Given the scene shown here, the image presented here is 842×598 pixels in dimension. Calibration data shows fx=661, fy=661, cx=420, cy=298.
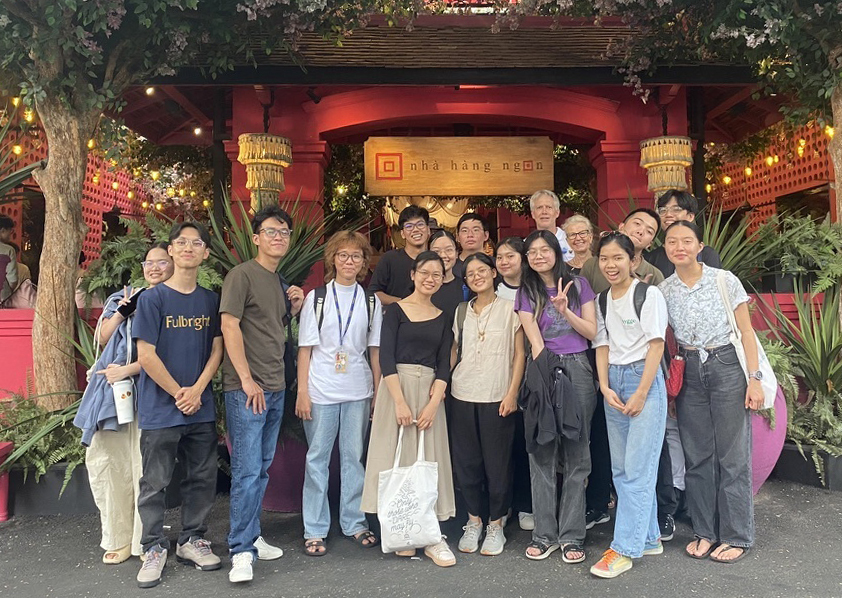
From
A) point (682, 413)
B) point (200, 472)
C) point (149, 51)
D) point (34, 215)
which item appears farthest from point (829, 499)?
point (34, 215)

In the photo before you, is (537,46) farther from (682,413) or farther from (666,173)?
(682,413)

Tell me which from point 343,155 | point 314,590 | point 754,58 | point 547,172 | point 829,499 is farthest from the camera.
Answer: point 343,155

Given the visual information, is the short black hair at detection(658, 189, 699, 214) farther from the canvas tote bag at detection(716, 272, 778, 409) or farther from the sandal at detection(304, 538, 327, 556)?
the sandal at detection(304, 538, 327, 556)

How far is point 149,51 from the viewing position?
4.62 m

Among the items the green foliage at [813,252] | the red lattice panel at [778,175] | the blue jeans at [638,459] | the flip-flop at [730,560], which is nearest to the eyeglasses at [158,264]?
the blue jeans at [638,459]

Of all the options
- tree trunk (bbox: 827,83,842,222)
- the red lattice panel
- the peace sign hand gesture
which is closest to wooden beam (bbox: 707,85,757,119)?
the red lattice panel

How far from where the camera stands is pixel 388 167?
7395mm

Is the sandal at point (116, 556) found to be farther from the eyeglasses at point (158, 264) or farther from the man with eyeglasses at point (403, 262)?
the man with eyeglasses at point (403, 262)

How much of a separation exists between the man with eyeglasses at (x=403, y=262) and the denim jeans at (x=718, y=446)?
1706mm

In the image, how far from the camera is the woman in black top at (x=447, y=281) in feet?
12.5

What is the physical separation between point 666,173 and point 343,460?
4420 mm

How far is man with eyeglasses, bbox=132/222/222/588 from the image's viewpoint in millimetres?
3148

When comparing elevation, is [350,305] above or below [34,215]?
below

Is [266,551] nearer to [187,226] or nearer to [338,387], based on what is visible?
[338,387]
